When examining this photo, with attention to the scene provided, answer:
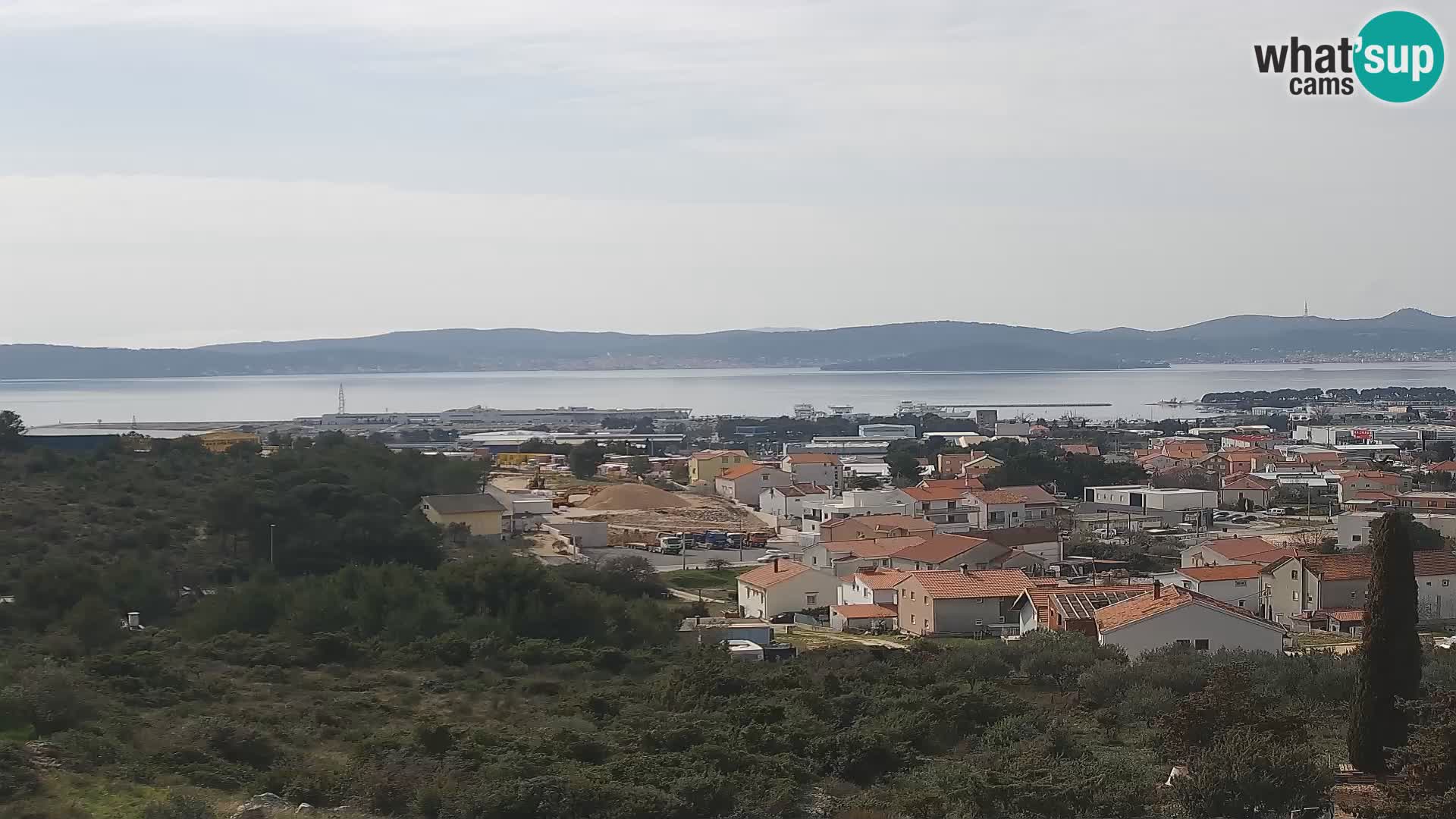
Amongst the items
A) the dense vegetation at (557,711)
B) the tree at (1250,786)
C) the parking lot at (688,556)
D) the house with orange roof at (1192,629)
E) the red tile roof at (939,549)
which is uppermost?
the tree at (1250,786)

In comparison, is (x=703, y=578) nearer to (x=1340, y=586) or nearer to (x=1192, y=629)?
(x=1340, y=586)

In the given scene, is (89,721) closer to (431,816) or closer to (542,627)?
(431,816)

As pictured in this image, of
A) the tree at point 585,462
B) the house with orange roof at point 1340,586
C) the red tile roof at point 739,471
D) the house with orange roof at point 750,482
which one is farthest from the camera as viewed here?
the tree at point 585,462

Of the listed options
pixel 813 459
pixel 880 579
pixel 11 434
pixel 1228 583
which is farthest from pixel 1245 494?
pixel 11 434

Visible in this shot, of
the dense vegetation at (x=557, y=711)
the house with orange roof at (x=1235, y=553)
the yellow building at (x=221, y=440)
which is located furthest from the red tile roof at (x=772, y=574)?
the yellow building at (x=221, y=440)

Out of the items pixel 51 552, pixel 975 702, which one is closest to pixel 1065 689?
pixel 975 702

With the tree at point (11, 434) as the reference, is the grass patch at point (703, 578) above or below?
below

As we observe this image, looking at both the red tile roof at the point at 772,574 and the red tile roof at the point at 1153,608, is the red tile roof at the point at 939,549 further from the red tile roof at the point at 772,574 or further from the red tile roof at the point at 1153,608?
the red tile roof at the point at 1153,608

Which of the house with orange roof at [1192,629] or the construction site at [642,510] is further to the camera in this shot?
the construction site at [642,510]
